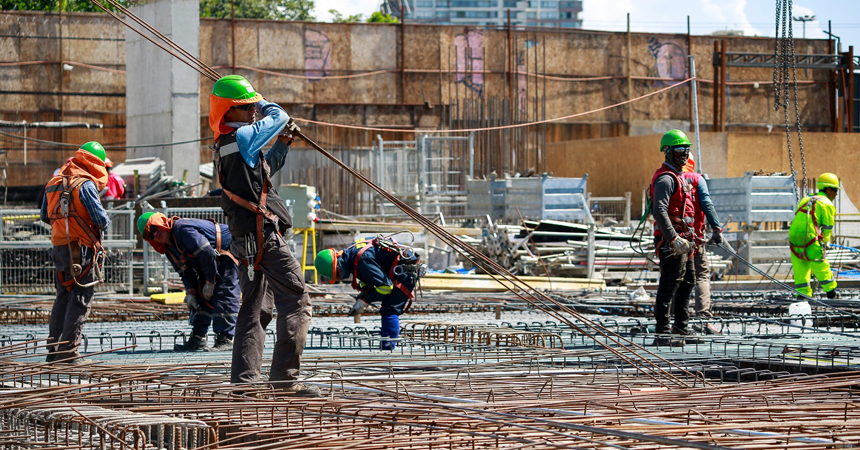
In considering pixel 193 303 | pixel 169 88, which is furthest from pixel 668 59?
pixel 193 303

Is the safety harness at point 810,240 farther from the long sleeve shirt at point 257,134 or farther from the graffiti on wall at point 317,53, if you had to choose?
the graffiti on wall at point 317,53

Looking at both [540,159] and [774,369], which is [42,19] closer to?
[540,159]

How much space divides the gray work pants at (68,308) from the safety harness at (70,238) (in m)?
0.02

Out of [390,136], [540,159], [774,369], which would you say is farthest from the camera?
[390,136]

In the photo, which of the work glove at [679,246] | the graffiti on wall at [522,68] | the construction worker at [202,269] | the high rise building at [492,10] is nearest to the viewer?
the construction worker at [202,269]

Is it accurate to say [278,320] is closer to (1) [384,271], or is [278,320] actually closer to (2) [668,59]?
(1) [384,271]

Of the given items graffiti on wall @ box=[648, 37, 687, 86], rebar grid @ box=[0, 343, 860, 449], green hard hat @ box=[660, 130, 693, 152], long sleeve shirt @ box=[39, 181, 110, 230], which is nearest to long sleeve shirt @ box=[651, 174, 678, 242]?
green hard hat @ box=[660, 130, 693, 152]

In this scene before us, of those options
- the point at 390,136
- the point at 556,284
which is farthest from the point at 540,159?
the point at 556,284

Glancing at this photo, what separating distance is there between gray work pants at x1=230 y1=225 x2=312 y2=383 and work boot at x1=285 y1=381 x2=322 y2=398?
0.09 m

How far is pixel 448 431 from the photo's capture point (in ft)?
11.5

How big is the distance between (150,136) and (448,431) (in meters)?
17.1

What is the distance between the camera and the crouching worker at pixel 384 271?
7367mm

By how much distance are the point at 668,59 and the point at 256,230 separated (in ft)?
93.7

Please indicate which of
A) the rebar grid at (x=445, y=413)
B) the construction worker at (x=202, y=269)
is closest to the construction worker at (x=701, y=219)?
the rebar grid at (x=445, y=413)
